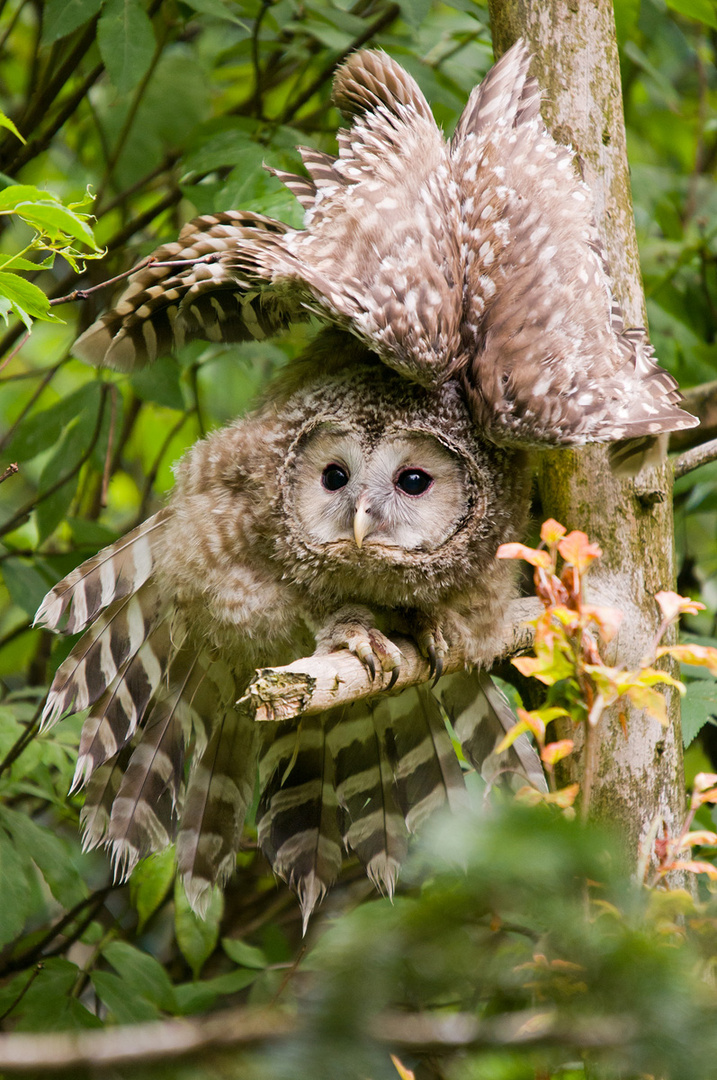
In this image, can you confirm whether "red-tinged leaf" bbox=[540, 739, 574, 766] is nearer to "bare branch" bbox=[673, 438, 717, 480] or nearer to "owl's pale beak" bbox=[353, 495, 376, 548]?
"owl's pale beak" bbox=[353, 495, 376, 548]

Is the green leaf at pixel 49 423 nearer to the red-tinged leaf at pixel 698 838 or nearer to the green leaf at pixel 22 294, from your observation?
the green leaf at pixel 22 294

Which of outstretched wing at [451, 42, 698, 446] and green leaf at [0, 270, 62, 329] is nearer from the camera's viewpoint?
green leaf at [0, 270, 62, 329]

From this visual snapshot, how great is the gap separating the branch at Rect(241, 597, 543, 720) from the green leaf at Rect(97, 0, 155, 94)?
3.94ft

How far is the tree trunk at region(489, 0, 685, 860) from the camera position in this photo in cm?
166

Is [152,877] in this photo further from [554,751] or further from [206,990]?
[554,751]

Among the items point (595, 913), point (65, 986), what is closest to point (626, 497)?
point (595, 913)

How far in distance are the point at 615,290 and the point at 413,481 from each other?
1.69 ft

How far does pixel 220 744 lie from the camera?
1978mm

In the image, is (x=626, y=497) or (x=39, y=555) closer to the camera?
(x=626, y=497)

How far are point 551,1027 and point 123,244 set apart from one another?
7.83 feet

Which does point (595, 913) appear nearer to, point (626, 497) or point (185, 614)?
point (626, 497)

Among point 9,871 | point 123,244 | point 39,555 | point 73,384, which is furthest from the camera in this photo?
point 73,384

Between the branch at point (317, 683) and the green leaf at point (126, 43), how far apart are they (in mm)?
1202

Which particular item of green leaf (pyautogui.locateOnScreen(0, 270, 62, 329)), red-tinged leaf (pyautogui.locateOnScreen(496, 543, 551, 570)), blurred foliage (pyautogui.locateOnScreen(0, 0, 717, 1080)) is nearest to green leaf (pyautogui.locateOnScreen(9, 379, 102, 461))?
blurred foliage (pyautogui.locateOnScreen(0, 0, 717, 1080))
